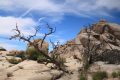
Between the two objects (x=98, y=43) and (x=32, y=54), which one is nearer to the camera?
(x=32, y=54)

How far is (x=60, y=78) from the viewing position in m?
22.0

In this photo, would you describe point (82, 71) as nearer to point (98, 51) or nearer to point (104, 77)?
Result: point (104, 77)

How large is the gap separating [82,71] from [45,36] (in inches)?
185

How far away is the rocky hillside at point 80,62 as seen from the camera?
22.1 metres

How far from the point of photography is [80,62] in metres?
26.7

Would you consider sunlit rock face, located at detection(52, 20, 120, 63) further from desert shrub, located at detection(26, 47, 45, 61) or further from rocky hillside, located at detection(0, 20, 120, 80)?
desert shrub, located at detection(26, 47, 45, 61)

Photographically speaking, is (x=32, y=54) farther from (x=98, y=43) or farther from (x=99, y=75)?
(x=99, y=75)

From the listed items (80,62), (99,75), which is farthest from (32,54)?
(99,75)

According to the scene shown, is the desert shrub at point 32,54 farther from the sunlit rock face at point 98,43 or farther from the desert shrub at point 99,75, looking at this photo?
the desert shrub at point 99,75

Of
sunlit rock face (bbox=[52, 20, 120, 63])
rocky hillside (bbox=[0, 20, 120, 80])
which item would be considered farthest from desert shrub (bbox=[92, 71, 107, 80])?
sunlit rock face (bbox=[52, 20, 120, 63])

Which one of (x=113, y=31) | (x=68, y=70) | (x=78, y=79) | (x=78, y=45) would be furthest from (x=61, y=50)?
(x=78, y=79)

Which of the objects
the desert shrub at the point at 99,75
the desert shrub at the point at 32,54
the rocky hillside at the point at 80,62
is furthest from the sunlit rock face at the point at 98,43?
the desert shrub at the point at 99,75

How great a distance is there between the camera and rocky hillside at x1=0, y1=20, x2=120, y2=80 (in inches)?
870

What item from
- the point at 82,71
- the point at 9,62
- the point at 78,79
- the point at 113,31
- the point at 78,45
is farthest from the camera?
the point at 113,31
